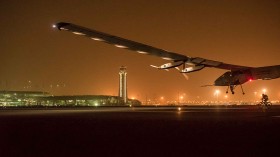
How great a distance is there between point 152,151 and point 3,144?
20.5 ft

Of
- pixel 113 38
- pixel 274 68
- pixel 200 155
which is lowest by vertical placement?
pixel 200 155

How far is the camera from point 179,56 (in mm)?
37688

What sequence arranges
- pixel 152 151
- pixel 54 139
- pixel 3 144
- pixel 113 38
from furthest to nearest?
1. pixel 113 38
2. pixel 54 139
3. pixel 3 144
4. pixel 152 151

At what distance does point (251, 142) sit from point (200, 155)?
141 inches

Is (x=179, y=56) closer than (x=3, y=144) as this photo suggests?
No

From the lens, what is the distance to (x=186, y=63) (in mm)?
38688

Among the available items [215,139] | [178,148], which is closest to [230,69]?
[215,139]

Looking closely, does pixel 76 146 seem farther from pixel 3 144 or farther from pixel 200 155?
pixel 200 155

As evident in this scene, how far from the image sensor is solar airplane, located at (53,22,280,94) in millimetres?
36281

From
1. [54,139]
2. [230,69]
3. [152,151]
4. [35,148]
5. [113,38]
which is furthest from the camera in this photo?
[230,69]

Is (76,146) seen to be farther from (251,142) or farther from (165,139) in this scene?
(251,142)

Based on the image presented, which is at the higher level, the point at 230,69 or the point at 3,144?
the point at 230,69

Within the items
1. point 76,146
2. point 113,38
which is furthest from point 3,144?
point 113,38

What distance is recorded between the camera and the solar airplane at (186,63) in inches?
1428
